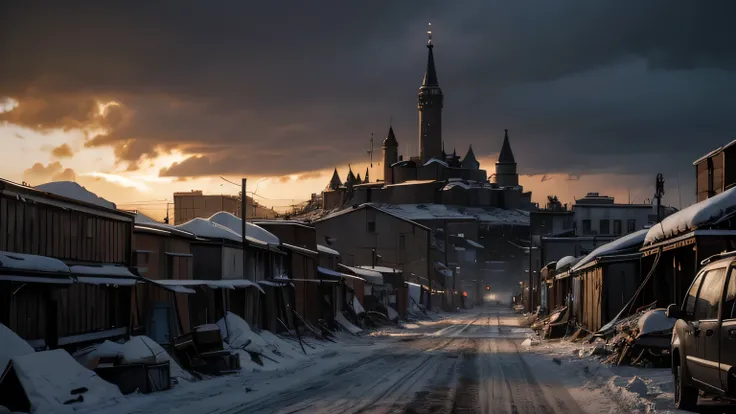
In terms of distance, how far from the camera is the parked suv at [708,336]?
40.9ft

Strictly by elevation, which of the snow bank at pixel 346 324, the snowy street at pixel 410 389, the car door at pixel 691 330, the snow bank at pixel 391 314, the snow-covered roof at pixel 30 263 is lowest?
the snow bank at pixel 391 314

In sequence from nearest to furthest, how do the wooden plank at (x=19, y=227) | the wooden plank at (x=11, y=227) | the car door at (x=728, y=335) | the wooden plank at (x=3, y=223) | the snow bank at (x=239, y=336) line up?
the car door at (x=728, y=335), the wooden plank at (x=3, y=223), the wooden plank at (x=11, y=227), the wooden plank at (x=19, y=227), the snow bank at (x=239, y=336)

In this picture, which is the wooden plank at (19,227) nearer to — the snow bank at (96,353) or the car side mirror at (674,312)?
the snow bank at (96,353)

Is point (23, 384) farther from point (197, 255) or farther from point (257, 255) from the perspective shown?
point (257, 255)

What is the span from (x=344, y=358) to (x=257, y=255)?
9678 millimetres

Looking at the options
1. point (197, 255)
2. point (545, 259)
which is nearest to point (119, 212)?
point (197, 255)

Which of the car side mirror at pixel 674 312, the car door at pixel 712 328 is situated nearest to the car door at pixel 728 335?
the car door at pixel 712 328

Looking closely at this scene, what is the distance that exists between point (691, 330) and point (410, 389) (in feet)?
26.0

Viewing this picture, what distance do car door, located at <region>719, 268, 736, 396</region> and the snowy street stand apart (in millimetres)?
4300

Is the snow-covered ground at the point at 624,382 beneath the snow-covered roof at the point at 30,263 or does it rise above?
beneath

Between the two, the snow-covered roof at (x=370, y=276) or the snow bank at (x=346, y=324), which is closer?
the snow bank at (x=346, y=324)

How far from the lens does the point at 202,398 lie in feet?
65.4

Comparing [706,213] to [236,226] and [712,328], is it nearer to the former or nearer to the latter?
[712,328]

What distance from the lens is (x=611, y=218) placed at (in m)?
117
